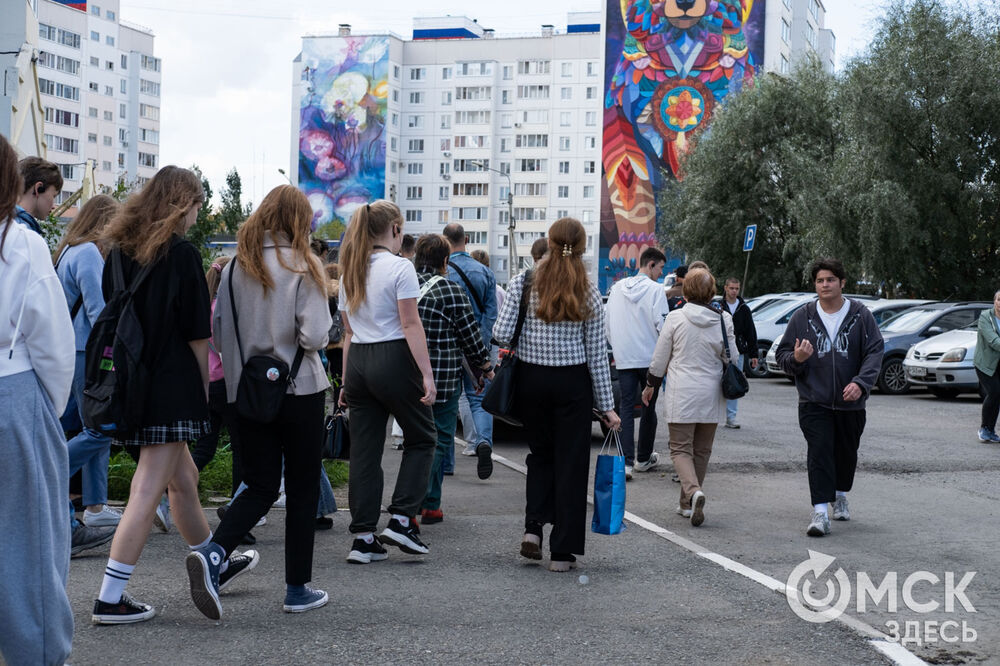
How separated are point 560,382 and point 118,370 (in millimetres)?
2507

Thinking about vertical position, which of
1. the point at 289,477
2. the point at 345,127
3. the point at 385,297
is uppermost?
the point at 345,127


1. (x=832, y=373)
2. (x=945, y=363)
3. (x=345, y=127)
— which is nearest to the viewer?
(x=832, y=373)

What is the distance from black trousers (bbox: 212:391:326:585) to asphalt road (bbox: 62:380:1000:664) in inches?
12.0

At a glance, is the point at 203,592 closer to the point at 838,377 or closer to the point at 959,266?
the point at 838,377

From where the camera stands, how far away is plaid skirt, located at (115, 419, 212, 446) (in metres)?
5.16

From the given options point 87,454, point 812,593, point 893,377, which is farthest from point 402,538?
point 893,377

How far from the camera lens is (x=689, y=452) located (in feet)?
29.1

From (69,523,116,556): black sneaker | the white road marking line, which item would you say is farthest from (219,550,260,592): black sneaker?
the white road marking line

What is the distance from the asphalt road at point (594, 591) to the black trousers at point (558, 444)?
0.91ft

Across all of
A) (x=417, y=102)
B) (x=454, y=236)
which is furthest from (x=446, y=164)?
(x=454, y=236)

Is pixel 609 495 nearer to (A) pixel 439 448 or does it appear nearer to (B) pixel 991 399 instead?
(A) pixel 439 448

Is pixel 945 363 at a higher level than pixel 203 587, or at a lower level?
lower

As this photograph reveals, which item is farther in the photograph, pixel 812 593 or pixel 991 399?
pixel 991 399

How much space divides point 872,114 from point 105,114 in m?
102
